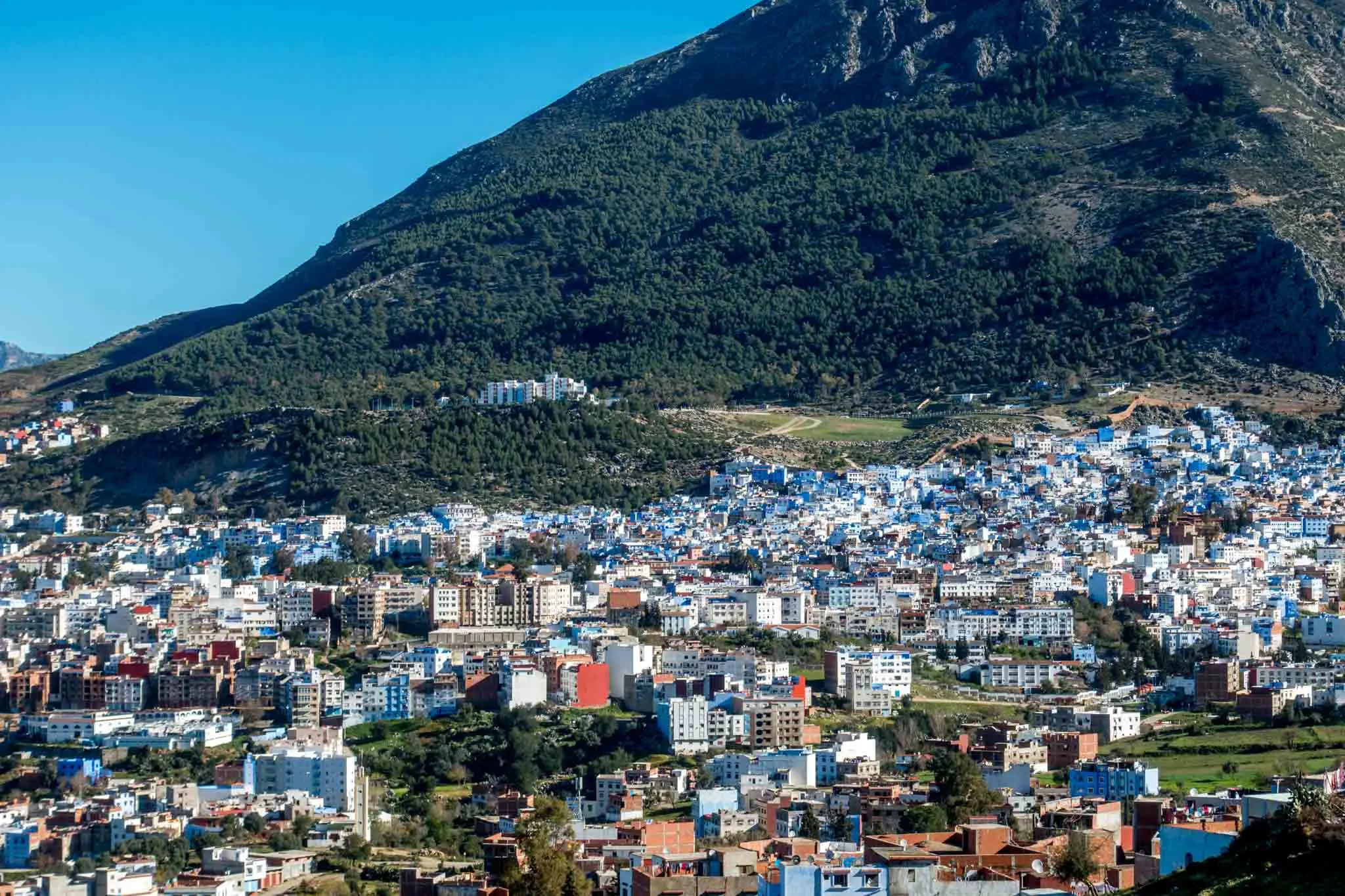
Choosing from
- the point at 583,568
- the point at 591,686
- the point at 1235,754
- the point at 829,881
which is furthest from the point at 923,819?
the point at 583,568

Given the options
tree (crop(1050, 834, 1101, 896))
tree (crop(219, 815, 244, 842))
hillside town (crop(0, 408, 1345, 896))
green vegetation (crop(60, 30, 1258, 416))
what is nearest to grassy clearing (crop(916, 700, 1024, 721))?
hillside town (crop(0, 408, 1345, 896))

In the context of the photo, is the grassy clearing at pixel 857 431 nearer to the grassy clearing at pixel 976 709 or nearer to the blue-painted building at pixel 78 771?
the grassy clearing at pixel 976 709

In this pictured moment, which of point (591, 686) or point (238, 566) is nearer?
point (591, 686)

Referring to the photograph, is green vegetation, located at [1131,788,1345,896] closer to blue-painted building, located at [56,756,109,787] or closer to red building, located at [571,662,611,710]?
blue-painted building, located at [56,756,109,787]

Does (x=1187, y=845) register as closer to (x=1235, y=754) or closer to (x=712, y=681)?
(x=1235, y=754)

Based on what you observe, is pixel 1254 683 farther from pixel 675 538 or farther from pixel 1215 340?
pixel 1215 340

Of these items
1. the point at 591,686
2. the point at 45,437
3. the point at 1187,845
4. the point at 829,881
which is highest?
the point at 45,437

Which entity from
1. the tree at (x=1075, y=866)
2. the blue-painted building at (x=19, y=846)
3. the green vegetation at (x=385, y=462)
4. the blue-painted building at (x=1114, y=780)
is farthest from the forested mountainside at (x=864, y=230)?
the tree at (x=1075, y=866)
